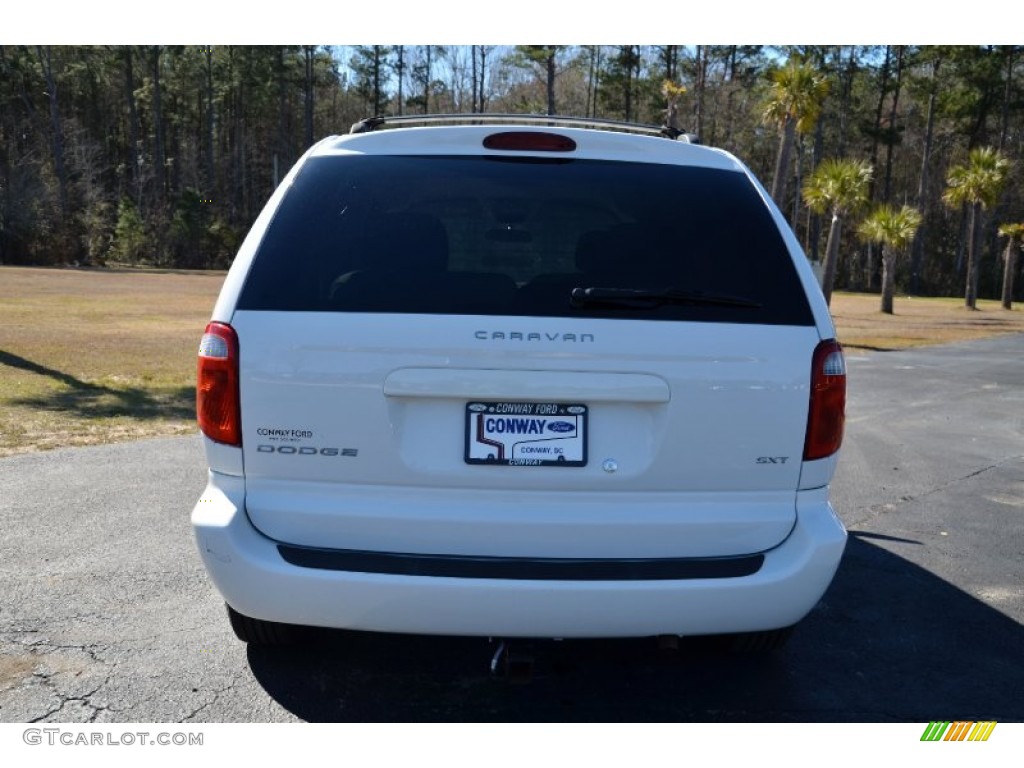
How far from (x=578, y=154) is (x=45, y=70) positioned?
67607 millimetres

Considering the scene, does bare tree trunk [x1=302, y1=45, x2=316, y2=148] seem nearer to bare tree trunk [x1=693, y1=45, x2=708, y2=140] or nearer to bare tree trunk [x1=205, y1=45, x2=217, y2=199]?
bare tree trunk [x1=205, y1=45, x2=217, y2=199]

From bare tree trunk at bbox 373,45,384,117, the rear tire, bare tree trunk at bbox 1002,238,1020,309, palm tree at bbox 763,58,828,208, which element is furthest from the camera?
bare tree trunk at bbox 373,45,384,117

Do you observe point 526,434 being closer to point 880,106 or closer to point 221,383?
point 221,383

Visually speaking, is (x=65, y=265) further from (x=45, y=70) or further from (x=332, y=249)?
(x=332, y=249)

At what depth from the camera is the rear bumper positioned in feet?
8.95

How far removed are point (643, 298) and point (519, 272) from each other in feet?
2.16

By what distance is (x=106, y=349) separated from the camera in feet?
47.9

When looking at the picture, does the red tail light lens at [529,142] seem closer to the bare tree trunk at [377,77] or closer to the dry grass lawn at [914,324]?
the dry grass lawn at [914,324]

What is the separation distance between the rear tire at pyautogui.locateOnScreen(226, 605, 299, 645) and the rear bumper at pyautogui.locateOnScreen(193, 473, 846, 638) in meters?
0.43

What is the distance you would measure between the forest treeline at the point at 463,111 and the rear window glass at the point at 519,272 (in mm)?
54086

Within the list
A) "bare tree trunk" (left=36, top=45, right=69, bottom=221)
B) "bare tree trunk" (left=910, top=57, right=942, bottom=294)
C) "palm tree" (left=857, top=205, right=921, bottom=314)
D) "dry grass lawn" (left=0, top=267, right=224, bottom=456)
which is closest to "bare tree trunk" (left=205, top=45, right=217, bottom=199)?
"bare tree trunk" (left=36, top=45, right=69, bottom=221)

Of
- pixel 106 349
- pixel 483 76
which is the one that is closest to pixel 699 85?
pixel 483 76
